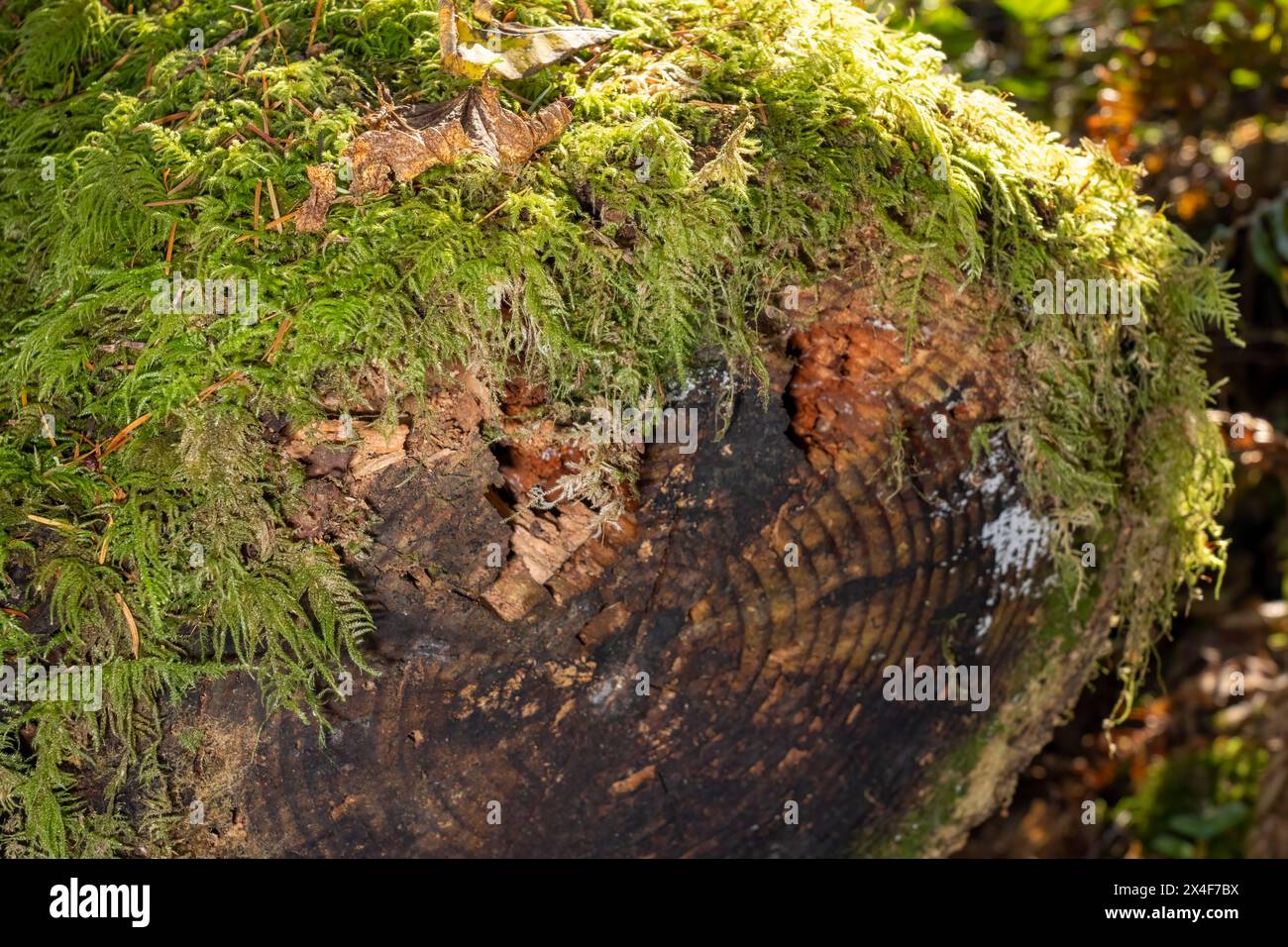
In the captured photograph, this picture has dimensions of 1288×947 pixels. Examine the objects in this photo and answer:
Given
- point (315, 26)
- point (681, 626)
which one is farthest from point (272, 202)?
point (681, 626)

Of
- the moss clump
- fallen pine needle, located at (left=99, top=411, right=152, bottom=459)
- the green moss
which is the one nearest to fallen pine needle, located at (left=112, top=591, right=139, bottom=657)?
the moss clump

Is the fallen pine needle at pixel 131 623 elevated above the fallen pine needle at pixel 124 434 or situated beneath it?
situated beneath

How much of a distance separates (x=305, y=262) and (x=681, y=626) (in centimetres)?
100

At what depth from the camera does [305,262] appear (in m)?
1.71

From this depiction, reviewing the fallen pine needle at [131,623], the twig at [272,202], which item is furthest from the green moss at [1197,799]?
the twig at [272,202]

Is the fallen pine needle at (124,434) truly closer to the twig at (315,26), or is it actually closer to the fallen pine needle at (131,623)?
the fallen pine needle at (131,623)

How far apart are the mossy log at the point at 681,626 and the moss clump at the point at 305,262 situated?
12 centimetres

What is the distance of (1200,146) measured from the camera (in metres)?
3.72

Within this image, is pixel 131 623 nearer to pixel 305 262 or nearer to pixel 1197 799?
pixel 305 262

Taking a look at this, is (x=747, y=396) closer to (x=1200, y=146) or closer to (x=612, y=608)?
(x=612, y=608)

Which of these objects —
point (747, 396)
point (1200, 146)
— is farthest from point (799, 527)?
point (1200, 146)

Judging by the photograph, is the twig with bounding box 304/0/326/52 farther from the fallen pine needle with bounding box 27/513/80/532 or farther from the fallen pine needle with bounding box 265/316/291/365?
the fallen pine needle with bounding box 27/513/80/532

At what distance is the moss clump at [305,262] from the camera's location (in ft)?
5.58

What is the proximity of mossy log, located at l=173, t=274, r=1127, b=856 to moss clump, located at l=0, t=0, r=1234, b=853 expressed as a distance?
4.9 inches
